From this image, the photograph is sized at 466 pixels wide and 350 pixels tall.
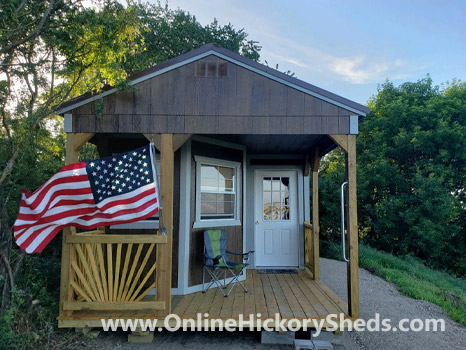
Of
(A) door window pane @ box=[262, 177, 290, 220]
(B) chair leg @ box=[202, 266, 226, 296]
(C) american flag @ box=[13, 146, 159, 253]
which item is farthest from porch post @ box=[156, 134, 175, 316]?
(A) door window pane @ box=[262, 177, 290, 220]

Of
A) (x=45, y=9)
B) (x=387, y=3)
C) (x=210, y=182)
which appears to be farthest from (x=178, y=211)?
(x=387, y=3)

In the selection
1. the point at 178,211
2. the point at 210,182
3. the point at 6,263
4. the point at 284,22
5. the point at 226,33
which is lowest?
the point at 6,263

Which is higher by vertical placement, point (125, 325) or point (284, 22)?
point (284, 22)

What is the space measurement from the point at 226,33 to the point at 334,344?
46.5ft

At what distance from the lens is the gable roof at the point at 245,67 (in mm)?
4055

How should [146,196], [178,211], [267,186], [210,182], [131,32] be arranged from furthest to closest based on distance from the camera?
[267,186]
[210,182]
[178,211]
[131,32]
[146,196]

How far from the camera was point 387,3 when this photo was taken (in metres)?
8.45

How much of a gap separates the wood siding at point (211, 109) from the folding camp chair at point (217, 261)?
191 centimetres

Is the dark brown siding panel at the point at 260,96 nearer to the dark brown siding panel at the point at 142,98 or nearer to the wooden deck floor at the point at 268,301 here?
the dark brown siding panel at the point at 142,98

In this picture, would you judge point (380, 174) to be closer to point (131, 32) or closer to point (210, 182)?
point (210, 182)

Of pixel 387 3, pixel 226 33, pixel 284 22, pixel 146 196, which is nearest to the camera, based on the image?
pixel 146 196

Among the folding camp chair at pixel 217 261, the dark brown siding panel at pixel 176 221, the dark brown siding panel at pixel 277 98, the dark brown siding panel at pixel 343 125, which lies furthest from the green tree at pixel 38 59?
the dark brown siding panel at pixel 343 125

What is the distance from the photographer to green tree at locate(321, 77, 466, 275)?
11.4 meters

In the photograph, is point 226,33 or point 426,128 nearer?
point 426,128
